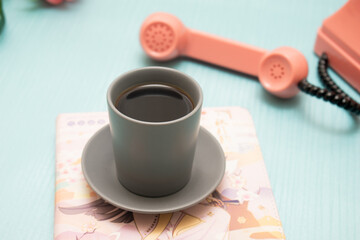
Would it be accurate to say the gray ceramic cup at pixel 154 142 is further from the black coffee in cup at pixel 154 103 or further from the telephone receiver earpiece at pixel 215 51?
the telephone receiver earpiece at pixel 215 51

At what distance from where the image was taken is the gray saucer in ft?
1.69

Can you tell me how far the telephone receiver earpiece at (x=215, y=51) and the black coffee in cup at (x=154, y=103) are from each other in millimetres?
308

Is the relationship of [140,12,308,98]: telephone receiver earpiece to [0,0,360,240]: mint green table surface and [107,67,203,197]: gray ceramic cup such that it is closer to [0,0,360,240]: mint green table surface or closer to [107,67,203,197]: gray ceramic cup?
[0,0,360,240]: mint green table surface

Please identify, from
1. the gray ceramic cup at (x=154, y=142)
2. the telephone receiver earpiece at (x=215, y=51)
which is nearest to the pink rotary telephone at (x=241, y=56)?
the telephone receiver earpiece at (x=215, y=51)

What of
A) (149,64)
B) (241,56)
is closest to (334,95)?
(241,56)

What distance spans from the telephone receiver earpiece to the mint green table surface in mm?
28

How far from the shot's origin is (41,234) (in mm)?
577

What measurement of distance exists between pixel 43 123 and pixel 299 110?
43cm

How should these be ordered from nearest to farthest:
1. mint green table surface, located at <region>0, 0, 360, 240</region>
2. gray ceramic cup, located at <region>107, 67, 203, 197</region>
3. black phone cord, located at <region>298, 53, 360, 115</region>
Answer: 1. gray ceramic cup, located at <region>107, 67, 203, 197</region>
2. mint green table surface, located at <region>0, 0, 360, 240</region>
3. black phone cord, located at <region>298, 53, 360, 115</region>

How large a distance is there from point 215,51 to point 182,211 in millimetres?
391

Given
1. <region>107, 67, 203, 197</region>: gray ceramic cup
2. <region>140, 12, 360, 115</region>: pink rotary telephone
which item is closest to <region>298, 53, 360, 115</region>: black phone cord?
<region>140, 12, 360, 115</region>: pink rotary telephone

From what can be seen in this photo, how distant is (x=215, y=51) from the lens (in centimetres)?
86

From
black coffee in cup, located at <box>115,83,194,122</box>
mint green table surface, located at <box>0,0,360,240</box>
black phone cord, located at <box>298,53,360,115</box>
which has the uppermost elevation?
black coffee in cup, located at <box>115,83,194,122</box>

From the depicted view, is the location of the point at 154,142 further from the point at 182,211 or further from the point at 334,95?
the point at 334,95
